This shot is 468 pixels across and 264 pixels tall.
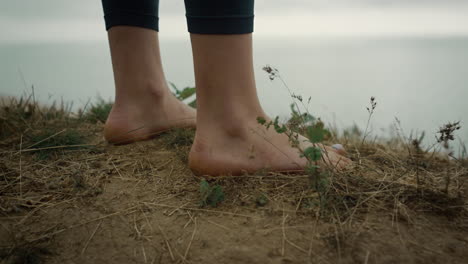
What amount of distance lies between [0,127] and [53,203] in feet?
3.21

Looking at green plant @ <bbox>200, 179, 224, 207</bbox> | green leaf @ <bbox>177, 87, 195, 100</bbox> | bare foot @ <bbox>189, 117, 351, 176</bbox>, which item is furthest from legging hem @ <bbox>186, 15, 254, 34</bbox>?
green leaf @ <bbox>177, 87, 195, 100</bbox>

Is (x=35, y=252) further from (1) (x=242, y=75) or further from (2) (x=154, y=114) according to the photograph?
(2) (x=154, y=114)

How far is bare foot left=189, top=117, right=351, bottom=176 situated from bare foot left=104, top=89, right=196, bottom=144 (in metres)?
0.51

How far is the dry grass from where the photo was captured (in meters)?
0.91

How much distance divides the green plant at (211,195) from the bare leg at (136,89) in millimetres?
699

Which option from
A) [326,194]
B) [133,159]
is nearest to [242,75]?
[326,194]

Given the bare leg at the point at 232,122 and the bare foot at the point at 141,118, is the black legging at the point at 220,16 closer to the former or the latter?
the bare leg at the point at 232,122

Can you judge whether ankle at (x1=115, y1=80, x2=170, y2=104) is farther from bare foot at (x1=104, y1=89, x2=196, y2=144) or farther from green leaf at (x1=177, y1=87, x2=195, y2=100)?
green leaf at (x1=177, y1=87, x2=195, y2=100)

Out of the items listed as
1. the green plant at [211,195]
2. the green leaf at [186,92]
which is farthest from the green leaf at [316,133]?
the green leaf at [186,92]

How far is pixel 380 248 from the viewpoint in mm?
872

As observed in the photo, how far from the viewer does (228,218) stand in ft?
3.37

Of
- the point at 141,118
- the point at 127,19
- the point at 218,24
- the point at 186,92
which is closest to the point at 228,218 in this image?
the point at 218,24

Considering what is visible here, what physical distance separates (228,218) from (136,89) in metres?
0.92

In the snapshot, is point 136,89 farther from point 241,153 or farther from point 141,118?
point 241,153
